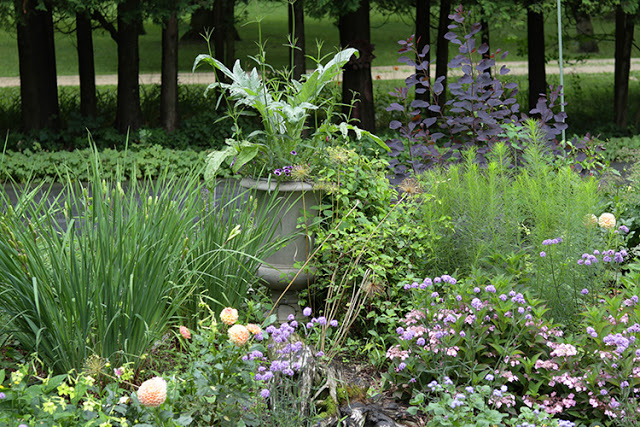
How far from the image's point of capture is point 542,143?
4.40 m

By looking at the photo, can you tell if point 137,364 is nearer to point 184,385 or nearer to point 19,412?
point 184,385

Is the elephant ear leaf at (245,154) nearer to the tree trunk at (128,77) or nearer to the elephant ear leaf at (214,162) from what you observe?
the elephant ear leaf at (214,162)

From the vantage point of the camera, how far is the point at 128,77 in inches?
472

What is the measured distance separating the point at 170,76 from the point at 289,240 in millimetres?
9053

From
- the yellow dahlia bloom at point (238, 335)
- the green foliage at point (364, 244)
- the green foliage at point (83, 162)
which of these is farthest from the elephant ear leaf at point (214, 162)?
the green foliage at point (83, 162)

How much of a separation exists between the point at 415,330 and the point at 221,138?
397 inches

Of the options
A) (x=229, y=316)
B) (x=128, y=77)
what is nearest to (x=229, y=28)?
(x=128, y=77)

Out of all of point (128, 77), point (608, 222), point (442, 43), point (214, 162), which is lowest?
point (608, 222)

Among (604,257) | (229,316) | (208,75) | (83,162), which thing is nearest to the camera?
(229,316)

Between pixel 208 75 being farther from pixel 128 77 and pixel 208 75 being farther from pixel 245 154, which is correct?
pixel 245 154

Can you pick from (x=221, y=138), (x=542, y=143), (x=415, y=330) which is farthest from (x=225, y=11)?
(x=415, y=330)

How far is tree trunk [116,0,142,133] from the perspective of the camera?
11.8 metres

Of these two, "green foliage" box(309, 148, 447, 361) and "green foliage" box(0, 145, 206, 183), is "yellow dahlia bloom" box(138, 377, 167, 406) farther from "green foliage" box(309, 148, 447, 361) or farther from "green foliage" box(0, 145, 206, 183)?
"green foliage" box(0, 145, 206, 183)

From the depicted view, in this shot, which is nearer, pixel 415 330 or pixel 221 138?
pixel 415 330
